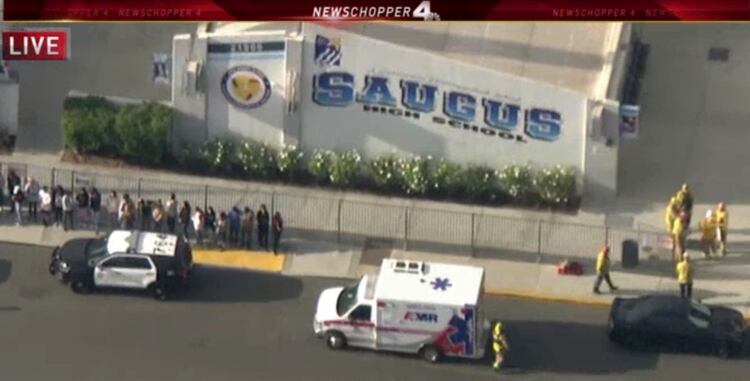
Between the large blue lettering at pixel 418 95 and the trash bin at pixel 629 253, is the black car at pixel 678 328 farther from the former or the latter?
the large blue lettering at pixel 418 95

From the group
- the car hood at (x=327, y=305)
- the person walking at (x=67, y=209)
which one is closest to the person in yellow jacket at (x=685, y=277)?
the car hood at (x=327, y=305)

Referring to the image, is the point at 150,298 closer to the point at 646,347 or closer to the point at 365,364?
the point at 365,364

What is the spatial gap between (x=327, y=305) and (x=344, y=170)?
6929 millimetres

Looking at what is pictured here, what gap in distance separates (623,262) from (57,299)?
37.4ft

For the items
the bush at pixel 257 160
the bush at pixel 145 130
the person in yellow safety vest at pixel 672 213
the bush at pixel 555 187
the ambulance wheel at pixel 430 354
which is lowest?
the ambulance wheel at pixel 430 354

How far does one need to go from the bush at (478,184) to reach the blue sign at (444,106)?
114cm

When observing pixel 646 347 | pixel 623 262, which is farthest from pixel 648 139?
pixel 646 347

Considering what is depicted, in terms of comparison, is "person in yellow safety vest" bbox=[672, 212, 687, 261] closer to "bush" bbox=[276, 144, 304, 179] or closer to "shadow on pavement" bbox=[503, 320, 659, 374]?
"shadow on pavement" bbox=[503, 320, 659, 374]

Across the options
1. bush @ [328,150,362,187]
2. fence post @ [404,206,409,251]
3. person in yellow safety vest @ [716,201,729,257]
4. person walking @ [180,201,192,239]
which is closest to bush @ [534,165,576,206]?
fence post @ [404,206,409,251]

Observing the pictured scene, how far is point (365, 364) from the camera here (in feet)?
117

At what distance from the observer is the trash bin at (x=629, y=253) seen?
1565 inches

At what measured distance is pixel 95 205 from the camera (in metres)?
41.3

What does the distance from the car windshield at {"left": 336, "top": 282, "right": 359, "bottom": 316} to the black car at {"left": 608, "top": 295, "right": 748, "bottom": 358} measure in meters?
4.83

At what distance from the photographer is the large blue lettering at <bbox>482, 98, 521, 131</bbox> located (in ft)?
141
